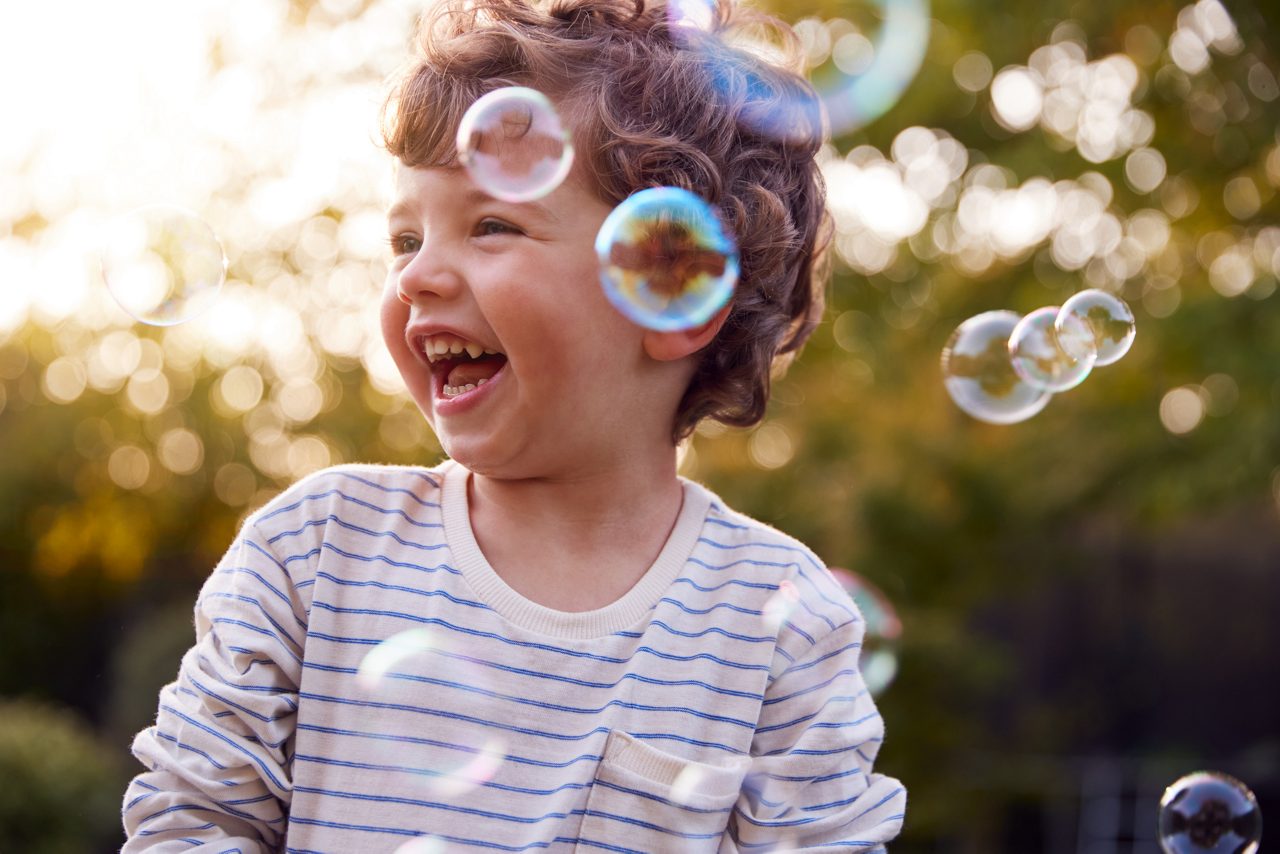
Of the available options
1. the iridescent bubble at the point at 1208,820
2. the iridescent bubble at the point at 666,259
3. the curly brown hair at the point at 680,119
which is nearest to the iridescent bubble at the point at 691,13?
the curly brown hair at the point at 680,119

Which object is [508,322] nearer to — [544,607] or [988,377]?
[544,607]

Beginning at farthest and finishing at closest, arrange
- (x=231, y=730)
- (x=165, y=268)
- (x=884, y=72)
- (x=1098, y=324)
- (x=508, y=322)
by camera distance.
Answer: (x=884, y=72), (x=1098, y=324), (x=165, y=268), (x=508, y=322), (x=231, y=730)

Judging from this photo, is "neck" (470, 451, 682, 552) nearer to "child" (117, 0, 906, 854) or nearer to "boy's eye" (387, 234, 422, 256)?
"child" (117, 0, 906, 854)

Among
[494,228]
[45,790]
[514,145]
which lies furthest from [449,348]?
[45,790]

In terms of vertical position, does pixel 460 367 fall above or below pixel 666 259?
below

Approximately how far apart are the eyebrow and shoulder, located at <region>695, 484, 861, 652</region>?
497mm

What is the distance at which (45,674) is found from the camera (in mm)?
8891

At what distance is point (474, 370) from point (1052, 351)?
5.14ft

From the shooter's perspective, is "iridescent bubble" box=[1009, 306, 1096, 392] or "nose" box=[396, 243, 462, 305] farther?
"iridescent bubble" box=[1009, 306, 1096, 392]

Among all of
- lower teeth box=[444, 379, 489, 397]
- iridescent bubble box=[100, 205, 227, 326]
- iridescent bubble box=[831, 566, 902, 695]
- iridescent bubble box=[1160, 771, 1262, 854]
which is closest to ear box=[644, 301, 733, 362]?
lower teeth box=[444, 379, 489, 397]

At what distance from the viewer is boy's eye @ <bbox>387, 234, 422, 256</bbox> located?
5.99ft

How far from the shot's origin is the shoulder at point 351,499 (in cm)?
176

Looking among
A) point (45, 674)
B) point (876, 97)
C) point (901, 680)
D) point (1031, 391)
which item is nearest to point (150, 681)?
point (45, 674)

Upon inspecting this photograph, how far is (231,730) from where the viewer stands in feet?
5.24
